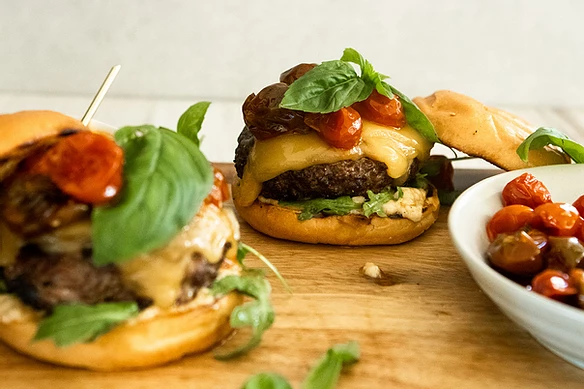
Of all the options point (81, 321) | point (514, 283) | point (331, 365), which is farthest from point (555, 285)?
point (81, 321)

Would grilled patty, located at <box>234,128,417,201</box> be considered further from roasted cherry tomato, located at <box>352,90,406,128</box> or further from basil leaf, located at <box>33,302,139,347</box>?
basil leaf, located at <box>33,302,139,347</box>

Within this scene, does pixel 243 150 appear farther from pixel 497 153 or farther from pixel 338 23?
pixel 338 23

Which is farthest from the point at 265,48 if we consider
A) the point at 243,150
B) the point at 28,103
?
the point at 243,150

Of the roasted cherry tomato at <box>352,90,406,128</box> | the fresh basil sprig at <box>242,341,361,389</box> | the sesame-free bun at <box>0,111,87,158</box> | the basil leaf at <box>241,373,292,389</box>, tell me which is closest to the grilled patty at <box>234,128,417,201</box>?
the roasted cherry tomato at <box>352,90,406,128</box>

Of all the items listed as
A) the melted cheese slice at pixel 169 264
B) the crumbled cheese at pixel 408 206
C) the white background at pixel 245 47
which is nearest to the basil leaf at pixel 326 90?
the crumbled cheese at pixel 408 206

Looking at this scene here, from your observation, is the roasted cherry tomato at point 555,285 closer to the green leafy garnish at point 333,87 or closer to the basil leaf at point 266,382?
the basil leaf at point 266,382

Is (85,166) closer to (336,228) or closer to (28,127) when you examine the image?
(28,127)
